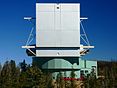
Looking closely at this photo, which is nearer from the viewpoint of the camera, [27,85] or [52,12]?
[27,85]

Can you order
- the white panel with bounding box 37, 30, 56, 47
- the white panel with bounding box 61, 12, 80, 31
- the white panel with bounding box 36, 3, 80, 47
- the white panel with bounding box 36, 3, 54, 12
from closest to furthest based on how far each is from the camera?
the white panel with bounding box 37, 30, 56, 47
the white panel with bounding box 36, 3, 80, 47
the white panel with bounding box 61, 12, 80, 31
the white panel with bounding box 36, 3, 54, 12

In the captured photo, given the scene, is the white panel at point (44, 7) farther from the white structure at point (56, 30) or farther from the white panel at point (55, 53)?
the white panel at point (55, 53)

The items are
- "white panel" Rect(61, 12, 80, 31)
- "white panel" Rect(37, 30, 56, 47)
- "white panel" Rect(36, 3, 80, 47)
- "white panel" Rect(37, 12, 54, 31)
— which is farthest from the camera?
"white panel" Rect(61, 12, 80, 31)

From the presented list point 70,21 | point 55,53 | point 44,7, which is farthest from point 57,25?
point 55,53

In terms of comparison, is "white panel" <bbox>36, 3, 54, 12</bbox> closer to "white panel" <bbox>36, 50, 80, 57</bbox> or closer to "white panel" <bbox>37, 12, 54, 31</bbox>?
"white panel" <bbox>37, 12, 54, 31</bbox>

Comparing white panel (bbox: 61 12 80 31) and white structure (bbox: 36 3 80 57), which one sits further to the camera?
white panel (bbox: 61 12 80 31)

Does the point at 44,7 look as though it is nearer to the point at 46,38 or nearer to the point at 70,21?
the point at 70,21

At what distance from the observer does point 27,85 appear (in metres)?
64.2

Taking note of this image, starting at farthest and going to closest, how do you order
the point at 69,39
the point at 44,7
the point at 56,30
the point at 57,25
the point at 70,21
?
the point at 44,7 < the point at 70,21 < the point at 57,25 < the point at 56,30 < the point at 69,39

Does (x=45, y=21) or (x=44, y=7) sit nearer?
(x=45, y=21)

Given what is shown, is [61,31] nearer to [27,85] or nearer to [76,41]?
[76,41]

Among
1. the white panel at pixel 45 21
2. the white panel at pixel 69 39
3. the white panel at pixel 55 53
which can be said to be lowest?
the white panel at pixel 55 53

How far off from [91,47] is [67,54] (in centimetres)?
753

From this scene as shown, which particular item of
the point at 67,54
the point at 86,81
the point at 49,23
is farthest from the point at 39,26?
the point at 86,81
